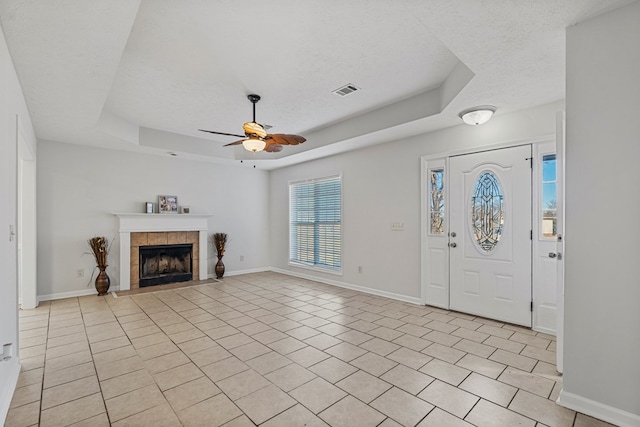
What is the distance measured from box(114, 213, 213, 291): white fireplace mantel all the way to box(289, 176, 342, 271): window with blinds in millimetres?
1860

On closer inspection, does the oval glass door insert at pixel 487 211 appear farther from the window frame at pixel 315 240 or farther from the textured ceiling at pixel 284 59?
the window frame at pixel 315 240

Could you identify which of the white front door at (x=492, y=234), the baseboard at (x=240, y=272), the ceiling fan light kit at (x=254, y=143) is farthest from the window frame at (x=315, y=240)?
the ceiling fan light kit at (x=254, y=143)

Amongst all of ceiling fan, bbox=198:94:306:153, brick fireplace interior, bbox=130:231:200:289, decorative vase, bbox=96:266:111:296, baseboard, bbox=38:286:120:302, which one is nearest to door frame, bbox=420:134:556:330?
ceiling fan, bbox=198:94:306:153

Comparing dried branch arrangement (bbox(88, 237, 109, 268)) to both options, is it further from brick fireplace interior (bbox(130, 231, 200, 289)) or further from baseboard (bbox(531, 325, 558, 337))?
baseboard (bbox(531, 325, 558, 337))

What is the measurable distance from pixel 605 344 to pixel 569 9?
2.11 m

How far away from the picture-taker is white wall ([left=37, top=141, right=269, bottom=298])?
5.02m

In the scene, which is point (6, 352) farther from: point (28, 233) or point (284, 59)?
point (28, 233)

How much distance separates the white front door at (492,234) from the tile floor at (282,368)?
278mm

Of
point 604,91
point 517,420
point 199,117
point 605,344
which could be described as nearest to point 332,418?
point 517,420

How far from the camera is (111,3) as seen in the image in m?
1.81

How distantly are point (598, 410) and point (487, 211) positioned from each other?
2.40 metres

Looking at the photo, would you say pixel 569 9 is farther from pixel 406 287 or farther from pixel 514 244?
pixel 406 287

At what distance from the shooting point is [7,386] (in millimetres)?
2176

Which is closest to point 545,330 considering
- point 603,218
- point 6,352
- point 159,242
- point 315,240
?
point 603,218
